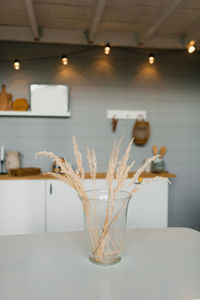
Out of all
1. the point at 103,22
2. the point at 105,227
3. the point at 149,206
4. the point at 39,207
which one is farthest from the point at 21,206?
the point at 105,227

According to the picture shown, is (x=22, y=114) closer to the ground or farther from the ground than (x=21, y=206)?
farther from the ground

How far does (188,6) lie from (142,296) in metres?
2.64

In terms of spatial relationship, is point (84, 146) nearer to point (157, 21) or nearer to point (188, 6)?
point (157, 21)

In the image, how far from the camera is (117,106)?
364 cm

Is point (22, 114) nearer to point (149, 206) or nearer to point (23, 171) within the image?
point (23, 171)

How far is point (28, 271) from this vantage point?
0.97 m

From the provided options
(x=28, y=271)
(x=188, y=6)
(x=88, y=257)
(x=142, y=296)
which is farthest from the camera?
(x=188, y=6)

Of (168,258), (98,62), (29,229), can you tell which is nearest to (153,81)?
(98,62)

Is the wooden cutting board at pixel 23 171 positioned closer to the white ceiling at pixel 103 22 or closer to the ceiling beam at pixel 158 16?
the white ceiling at pixel 103 22

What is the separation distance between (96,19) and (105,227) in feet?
7.52

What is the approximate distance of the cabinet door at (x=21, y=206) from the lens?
305cm

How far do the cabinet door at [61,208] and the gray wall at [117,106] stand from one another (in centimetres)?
48

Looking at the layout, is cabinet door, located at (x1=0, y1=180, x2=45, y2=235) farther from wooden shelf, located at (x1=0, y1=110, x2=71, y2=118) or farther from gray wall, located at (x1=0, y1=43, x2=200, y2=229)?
wooden shelf, located at (x1=0, y1=110, x2=71, y2=118)

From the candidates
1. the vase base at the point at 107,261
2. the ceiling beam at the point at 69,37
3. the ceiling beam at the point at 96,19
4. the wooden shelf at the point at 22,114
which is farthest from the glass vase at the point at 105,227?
the ceiling beam at the point at 69,37
